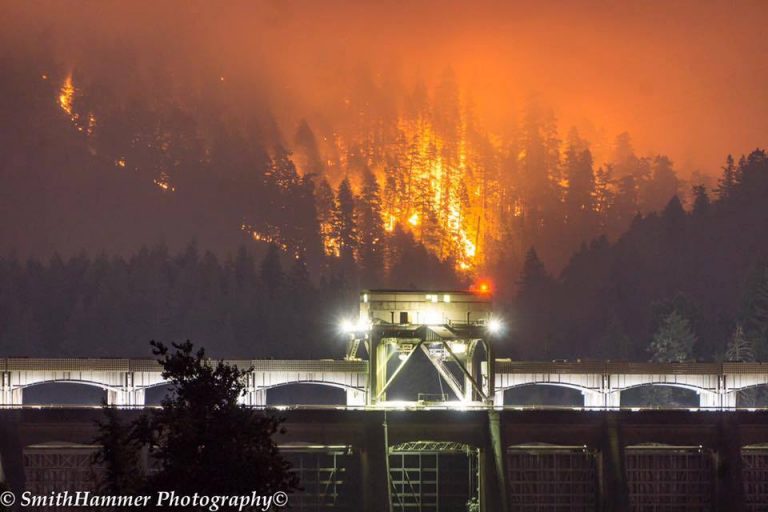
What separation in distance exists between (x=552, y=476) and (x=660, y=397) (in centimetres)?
7244

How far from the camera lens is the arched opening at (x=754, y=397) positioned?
6066 inches

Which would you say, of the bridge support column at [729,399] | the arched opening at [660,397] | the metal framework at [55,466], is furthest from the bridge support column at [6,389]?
the arched opening at [660,397]

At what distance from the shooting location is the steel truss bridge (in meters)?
111

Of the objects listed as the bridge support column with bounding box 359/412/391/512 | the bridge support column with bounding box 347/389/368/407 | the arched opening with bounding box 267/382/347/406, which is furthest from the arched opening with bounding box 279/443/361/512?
the arched opening with bounding box 267/382/347/406

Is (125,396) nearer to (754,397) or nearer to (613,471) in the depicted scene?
(613,471)

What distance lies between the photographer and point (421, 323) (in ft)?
326

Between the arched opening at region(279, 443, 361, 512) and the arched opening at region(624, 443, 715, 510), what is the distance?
17434 mm

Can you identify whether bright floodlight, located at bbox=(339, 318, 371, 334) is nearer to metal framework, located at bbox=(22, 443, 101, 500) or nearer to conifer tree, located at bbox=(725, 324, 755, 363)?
metal framework, located at bbox=(22, 443, 101, 500)

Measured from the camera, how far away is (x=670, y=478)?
96562 mm

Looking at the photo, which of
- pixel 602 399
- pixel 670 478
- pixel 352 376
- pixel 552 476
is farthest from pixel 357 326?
pixel 602 399

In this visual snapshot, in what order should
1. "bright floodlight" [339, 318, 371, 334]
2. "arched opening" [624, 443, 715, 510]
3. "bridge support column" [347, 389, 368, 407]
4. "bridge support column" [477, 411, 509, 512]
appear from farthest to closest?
1. "bridge support column" [347, 389, 368, 407]
2. "bright floodlight" [339, 318, 371, 334]
3. "arched opening" [624, 443, 715, 510]
4. "bridge support column" [477, 411, 509, 512]

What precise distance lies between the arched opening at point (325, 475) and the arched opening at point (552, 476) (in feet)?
32.7

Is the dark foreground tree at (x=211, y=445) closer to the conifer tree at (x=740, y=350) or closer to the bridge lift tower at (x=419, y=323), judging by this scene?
the bridge lift tower at (x=419, y=323)

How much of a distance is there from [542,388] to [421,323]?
297 feet
